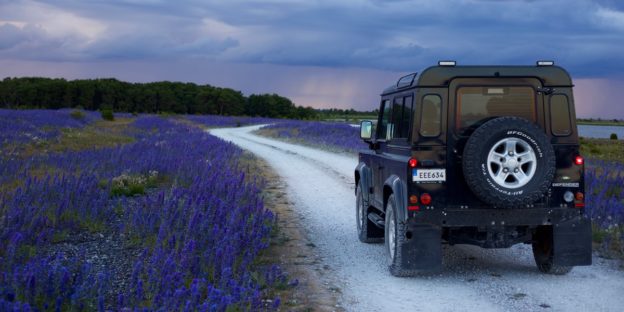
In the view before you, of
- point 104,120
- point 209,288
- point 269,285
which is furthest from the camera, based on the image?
point 104,120

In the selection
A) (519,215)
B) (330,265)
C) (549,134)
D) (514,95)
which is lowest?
(330,265)

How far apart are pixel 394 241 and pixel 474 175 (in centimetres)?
137

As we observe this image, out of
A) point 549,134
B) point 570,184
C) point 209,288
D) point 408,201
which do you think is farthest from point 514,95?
point 209,288

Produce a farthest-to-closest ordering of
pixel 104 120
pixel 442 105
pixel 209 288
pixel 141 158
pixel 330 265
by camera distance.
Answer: pixel 104 120, pixel 141 158, pixel 330 265, pixel 442 105, pixel 209 288

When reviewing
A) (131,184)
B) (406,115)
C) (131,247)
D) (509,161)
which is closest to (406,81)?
(406,115)

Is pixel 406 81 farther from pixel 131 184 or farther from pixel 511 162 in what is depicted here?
pixel 131 184

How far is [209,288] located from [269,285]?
43.8 inches

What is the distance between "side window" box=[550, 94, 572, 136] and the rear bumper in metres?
0.90

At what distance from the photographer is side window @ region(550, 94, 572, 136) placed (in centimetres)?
696

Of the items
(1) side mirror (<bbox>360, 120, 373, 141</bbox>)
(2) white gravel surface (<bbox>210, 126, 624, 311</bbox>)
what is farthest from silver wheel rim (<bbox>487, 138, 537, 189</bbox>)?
(1) side mirror (<bbox>360, 120, 373, 141</bbox>)

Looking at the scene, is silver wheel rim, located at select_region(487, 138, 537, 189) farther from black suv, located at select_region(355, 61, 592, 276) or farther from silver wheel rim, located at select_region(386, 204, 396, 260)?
silver wheel rim, located at select_region(386, 204, 396, 260)

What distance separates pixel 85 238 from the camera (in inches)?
318

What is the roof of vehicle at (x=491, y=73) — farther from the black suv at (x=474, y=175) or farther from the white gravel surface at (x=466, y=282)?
the white gravel surface at (x=466, y=282)

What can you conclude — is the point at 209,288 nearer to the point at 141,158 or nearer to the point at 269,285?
the point at 269,285
